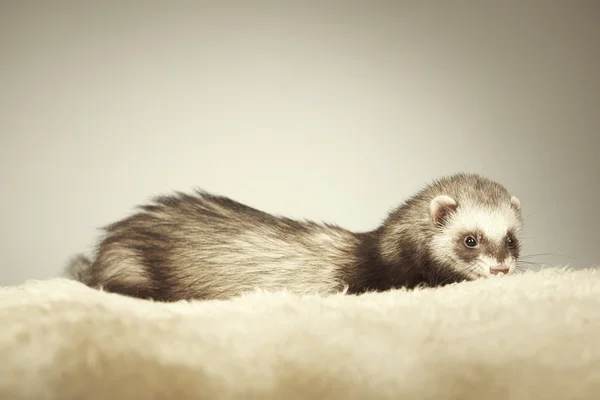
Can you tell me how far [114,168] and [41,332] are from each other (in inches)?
46.4

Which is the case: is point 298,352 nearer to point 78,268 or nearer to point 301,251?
point 301,251

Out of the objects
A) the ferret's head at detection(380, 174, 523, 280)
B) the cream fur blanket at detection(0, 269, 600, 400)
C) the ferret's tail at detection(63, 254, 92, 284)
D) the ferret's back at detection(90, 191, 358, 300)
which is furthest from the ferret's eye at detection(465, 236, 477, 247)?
the ferret's tail at detection(63, 254, 92, 284)

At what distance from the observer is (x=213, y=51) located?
1.51 m

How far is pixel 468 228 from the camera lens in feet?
3.55

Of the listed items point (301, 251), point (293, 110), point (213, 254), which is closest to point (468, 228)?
point (301, 251)

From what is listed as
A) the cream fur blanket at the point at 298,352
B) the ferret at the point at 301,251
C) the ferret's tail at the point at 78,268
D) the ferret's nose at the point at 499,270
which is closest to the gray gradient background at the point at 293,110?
the ferret's tail at the point at 78,268

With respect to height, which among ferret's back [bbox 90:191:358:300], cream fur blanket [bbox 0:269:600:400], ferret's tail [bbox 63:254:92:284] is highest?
cream fur blanket [bbox 0:269:600:400]

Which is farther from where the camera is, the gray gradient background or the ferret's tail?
the gray gradient background

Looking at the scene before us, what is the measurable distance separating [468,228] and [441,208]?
0.24 feet

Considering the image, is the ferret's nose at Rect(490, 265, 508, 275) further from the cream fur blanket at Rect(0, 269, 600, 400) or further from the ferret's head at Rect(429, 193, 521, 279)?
the cream fur blanket at Rect(0, 269, 600, 400)

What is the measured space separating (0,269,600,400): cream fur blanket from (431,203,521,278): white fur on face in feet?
1.76

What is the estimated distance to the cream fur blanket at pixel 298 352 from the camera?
34 centimetres

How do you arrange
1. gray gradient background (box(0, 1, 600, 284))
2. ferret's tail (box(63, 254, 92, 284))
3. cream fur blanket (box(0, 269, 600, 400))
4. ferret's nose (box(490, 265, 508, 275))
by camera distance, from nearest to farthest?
cream fur blanket (box(0, 269, 600, 400)) → ferret's nose (box(490, 265, 508, 275)) → ferret's tail (box(63, 254, 92, 284)) → gray gradient background (box(0, 1, 600, 284))

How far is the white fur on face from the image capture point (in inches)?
42.2
